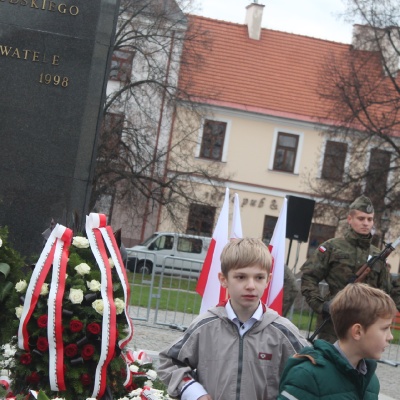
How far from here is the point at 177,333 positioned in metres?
16.4

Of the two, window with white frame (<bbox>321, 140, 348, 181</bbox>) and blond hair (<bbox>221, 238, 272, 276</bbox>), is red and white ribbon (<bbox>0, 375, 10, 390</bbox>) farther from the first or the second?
window with white frame (<bbox>321, 140, 348, 181</bbox>)

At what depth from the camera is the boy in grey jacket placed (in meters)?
4.73

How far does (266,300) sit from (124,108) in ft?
85.2

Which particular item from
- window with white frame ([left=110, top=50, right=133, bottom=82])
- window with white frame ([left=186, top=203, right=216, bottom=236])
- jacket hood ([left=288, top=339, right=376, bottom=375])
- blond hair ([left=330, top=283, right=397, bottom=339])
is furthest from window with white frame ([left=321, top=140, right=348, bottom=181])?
jacket hood ([left=288, top=339, right=376, bottom=375])

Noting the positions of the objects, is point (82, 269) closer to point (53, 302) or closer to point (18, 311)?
point (53, 302)

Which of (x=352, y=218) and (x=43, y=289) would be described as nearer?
(x=43, y=289)

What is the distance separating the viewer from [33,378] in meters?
6.00

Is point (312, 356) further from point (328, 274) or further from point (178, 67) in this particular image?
point (178, 67)

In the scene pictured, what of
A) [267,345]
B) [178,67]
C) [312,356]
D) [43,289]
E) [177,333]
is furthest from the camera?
[178,67]

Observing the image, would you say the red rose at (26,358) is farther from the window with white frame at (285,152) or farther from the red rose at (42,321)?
the window with white frame at (285,152)

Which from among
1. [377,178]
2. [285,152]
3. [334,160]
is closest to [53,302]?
[377,178]

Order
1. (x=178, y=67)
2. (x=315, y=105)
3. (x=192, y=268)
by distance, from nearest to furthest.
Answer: (x=192, y=268)
(x=178, y=67)
(x=315, y=105)

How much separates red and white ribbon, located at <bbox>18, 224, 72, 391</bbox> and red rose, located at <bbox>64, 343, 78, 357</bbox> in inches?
1.2

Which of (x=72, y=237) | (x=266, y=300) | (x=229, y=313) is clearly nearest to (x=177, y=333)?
(x=266, y=300)
